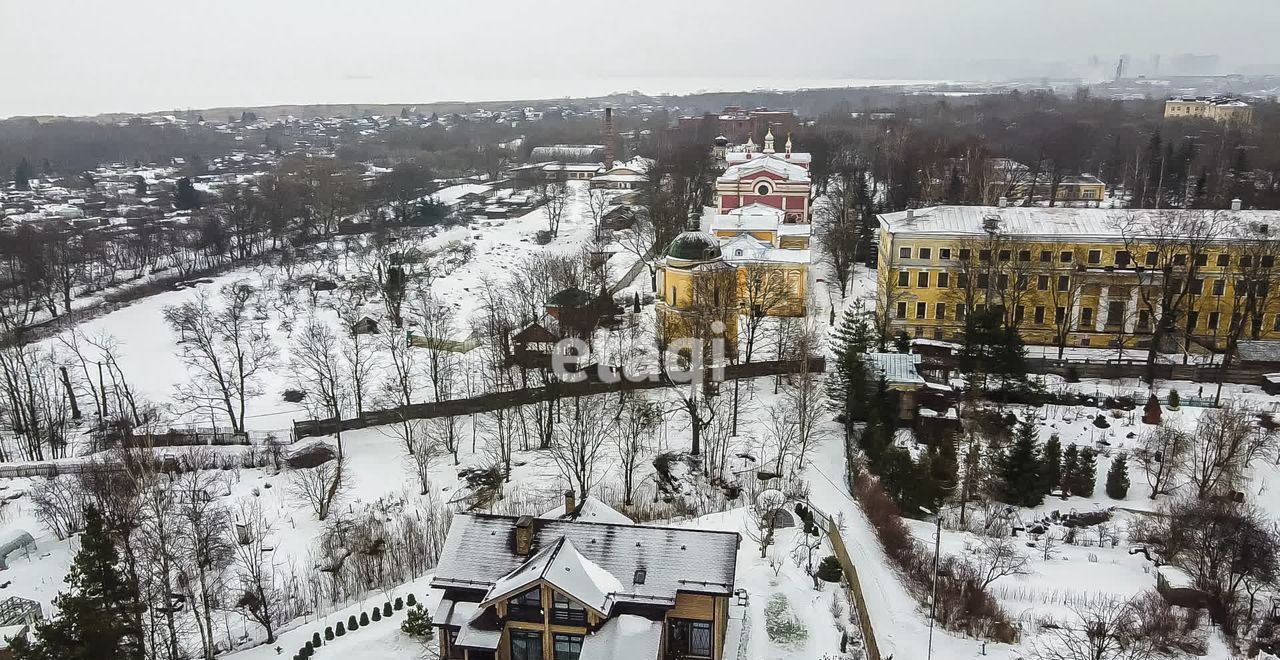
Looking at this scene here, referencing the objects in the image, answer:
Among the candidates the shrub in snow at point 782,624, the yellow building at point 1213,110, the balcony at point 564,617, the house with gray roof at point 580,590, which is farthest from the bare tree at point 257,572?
the yellow building at point 1213,110

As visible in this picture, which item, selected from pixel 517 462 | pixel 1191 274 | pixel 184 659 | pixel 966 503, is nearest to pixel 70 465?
pixel 184 659

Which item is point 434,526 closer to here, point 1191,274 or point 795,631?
point 795,631

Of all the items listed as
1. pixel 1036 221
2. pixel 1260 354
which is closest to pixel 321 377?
pixel 1036 221

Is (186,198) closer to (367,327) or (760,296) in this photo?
(367,327)

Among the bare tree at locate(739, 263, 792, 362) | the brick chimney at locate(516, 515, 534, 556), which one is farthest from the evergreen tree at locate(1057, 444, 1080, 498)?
the brick chimney at locate(516, 515, 534, 556)

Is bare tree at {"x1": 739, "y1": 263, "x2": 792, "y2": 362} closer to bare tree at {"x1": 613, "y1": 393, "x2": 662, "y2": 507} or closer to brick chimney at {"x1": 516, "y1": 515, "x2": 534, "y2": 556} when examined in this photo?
bare tree at {"x1": 613, "y1": 393, "x2": 662, "y2": 507}
